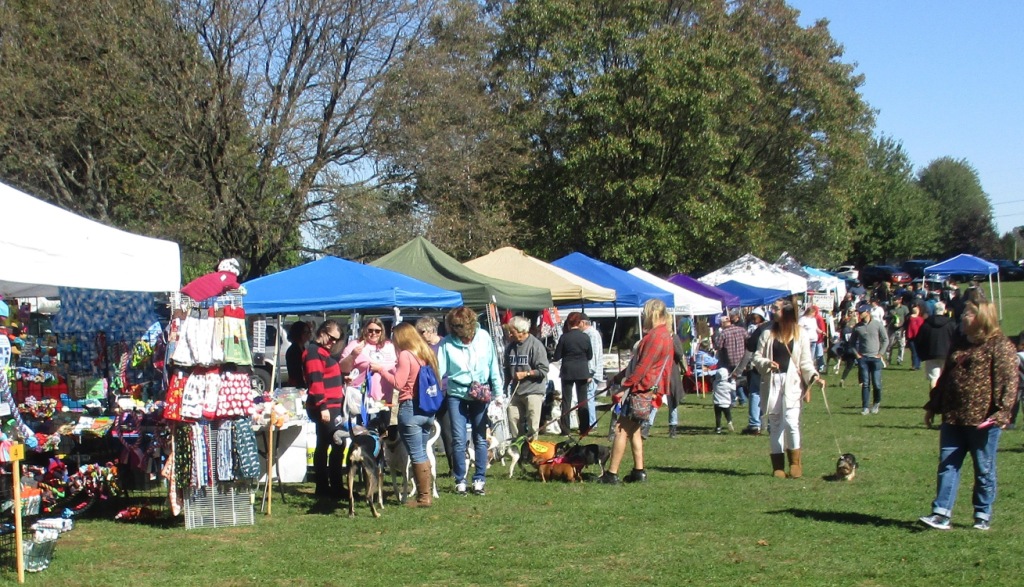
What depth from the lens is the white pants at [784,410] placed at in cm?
995

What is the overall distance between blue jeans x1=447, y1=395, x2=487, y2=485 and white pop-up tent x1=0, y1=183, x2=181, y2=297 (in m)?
2.61

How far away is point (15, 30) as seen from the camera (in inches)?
751

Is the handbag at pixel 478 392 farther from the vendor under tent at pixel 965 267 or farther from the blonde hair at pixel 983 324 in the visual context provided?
the vendor under tent at pixel 965 267

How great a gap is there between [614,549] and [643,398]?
102 inches

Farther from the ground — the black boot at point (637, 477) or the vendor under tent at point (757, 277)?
the vendor under tent at point (757, 277)

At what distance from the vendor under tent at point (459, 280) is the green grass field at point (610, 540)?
4122mm

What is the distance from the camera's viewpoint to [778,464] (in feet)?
33.7

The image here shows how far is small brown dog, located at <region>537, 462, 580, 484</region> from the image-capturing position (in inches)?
404

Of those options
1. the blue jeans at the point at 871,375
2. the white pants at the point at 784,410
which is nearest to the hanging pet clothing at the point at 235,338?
the white pants at the point at 784,410

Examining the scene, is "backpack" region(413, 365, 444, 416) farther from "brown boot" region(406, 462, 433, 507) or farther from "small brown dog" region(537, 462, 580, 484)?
"small brown dog" region(537, 462, 580, 484)

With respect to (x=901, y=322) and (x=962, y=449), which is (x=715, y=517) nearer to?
(x=962, y=449)

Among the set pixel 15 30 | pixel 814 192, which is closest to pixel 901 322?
pixel 814 192

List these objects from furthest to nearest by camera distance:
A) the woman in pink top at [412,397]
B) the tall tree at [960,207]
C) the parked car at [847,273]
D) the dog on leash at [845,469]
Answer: the tall tree at [960,207], the parked car at [847,273], the dog on leash at [845,469], the woman in pink top at [412,397]

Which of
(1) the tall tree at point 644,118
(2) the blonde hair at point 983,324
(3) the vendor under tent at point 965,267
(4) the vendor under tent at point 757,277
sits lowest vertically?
(2) the blonde hair at point 983,324
